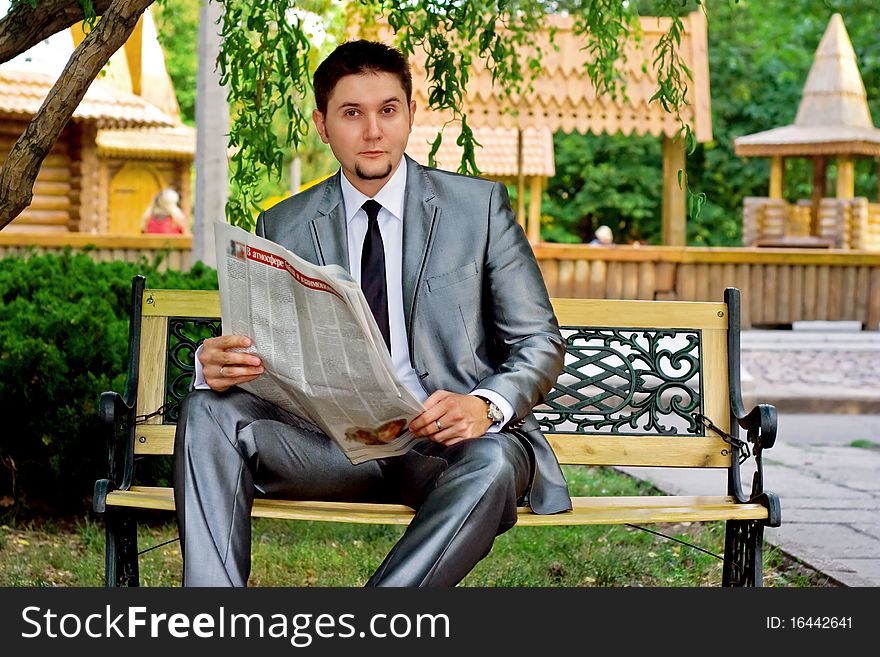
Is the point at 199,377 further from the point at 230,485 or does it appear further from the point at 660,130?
the point at 660,130

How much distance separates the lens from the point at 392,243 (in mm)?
3453

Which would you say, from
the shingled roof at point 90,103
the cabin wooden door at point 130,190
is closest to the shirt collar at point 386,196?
the shingled roof at point 90,103

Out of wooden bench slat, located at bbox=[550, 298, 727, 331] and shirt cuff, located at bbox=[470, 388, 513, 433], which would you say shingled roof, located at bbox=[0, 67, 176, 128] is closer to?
wooden bench slat, located at bbox=[550, 298, 727, 331]

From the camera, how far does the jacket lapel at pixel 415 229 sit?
11.0 feet

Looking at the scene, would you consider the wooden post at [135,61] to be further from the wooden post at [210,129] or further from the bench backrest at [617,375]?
the bench backrest at [617,375]

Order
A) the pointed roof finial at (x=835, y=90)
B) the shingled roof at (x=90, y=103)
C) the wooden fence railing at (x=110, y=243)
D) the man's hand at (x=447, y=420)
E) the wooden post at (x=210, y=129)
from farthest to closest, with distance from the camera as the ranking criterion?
the pointed roof finial at (x=835, y=90), the shingled roof at (x=90, y=103), the wooden fence railing at (x=110, y=243), the wooden post at (x=210, y=129), the man's hand at (x=447, y=420)

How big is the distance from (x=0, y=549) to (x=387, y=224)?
2487 mm

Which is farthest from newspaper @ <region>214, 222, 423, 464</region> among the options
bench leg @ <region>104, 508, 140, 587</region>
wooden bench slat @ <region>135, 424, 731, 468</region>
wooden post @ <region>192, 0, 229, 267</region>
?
wooden post @ <region>192, 0, 229, 267</region>

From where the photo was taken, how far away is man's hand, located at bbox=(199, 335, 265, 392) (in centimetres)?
295

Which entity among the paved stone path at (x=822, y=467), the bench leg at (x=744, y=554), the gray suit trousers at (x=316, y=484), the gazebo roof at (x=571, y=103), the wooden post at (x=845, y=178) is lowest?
the paved stone path at (x=822, y=467)

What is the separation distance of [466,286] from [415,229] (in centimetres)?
21

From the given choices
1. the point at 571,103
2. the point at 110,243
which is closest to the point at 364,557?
the point at 571,103

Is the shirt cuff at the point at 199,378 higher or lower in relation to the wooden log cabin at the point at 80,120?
lower
